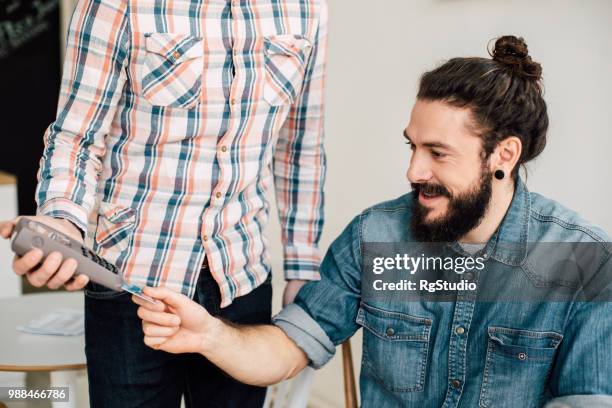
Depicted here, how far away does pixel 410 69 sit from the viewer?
6.04 feet

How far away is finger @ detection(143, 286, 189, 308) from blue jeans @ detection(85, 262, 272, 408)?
7.0 inches

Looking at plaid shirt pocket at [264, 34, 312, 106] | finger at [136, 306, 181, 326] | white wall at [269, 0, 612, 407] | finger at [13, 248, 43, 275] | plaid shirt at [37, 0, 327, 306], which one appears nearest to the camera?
finger at [13, 248, 43, 275]

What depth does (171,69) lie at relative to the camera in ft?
3.58

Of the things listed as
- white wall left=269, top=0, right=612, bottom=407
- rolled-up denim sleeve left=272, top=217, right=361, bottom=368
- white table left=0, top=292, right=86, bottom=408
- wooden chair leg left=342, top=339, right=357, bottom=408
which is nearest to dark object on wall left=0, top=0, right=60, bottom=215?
white wall left=269, top=0, right=612, bottom=407

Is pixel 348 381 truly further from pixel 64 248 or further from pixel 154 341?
pixel 64 248

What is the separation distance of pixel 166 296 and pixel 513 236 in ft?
1.90

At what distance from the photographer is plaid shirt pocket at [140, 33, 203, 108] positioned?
3.55ft

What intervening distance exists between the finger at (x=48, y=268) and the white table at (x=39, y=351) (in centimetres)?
63

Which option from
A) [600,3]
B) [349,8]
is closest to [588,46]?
[600,3]

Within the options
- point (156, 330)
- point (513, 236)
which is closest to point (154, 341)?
point (156, 330)

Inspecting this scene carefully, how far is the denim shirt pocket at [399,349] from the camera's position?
3.94 feet

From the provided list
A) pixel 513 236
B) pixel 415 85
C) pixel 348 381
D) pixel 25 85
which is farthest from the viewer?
pixel 25 85

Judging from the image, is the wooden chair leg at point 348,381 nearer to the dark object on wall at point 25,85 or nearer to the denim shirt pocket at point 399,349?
the denim shirt pocket at point 399,349

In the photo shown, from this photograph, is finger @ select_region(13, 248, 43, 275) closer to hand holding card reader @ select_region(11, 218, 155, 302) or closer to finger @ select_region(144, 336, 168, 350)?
hand holding card reader @ select_region(11, 218, 155, 302)
